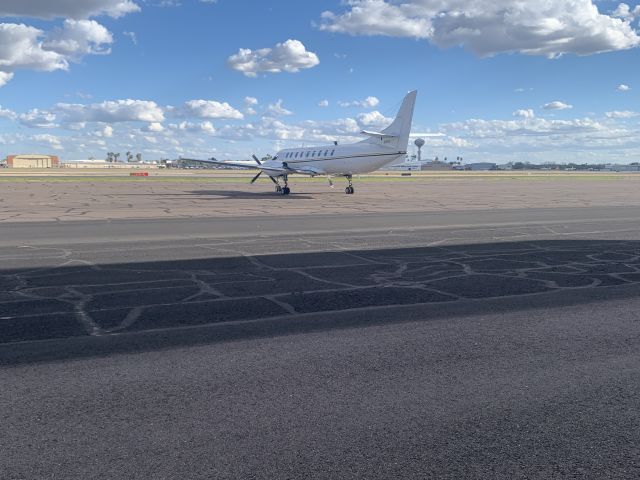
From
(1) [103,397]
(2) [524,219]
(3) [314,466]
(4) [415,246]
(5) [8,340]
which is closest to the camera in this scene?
(3) [314,466]

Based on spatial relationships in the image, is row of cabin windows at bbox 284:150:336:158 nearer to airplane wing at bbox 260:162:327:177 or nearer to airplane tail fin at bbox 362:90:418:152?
airplane wing at bbox 260:162:327:177

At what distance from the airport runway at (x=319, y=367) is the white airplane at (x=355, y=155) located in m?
24.4

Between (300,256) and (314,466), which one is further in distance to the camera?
(300,256)

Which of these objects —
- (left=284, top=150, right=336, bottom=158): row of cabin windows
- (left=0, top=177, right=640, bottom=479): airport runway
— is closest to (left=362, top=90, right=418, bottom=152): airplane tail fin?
(left=284, top=150, right=336, bottom=158): row of cabin windows

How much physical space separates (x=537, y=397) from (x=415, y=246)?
11448 mm

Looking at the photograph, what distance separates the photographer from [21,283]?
11.6 m

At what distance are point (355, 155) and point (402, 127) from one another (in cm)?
378

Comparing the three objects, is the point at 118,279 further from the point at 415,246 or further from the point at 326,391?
the point at 415,246

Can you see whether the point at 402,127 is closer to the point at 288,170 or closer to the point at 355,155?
the point at 355,155

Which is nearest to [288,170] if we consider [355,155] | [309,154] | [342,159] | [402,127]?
[309,154]

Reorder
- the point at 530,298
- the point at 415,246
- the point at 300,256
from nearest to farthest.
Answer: the point at 530,298 → the point at 300,256 → the point at 415,246

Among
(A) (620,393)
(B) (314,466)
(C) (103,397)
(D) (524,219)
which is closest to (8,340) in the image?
(C) (103,397)

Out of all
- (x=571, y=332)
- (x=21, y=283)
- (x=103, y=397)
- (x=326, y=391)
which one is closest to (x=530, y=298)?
(x=571, y=332)

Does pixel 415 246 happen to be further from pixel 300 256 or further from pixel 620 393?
pixel 620 393
